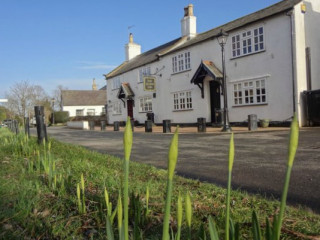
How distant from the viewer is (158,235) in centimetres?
183

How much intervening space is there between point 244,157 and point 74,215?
497 cm

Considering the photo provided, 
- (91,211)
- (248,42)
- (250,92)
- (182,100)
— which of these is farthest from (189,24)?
(91,211)

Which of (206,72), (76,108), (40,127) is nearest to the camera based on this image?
(40,127)

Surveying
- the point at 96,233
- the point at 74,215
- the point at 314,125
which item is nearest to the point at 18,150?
the point at 74,215

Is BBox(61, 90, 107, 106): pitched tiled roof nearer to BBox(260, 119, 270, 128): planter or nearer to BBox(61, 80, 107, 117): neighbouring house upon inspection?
BBox(61, 80, 107, 117): neighbouring house

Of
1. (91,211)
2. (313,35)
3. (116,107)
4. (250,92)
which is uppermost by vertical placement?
(313,35)

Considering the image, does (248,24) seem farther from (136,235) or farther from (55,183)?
(136,235)

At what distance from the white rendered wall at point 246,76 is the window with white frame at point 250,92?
28 cm

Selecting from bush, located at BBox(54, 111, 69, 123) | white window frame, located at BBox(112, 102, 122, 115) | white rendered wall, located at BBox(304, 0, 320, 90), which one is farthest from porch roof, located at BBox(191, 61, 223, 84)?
bush, located at BBox(54, 111, 69, 123)

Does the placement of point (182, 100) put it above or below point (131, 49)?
below

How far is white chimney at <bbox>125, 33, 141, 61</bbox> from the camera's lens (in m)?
34.0

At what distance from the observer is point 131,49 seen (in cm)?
3416

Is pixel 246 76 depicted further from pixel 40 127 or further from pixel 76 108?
pixel 76 108

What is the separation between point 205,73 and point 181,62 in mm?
3666
